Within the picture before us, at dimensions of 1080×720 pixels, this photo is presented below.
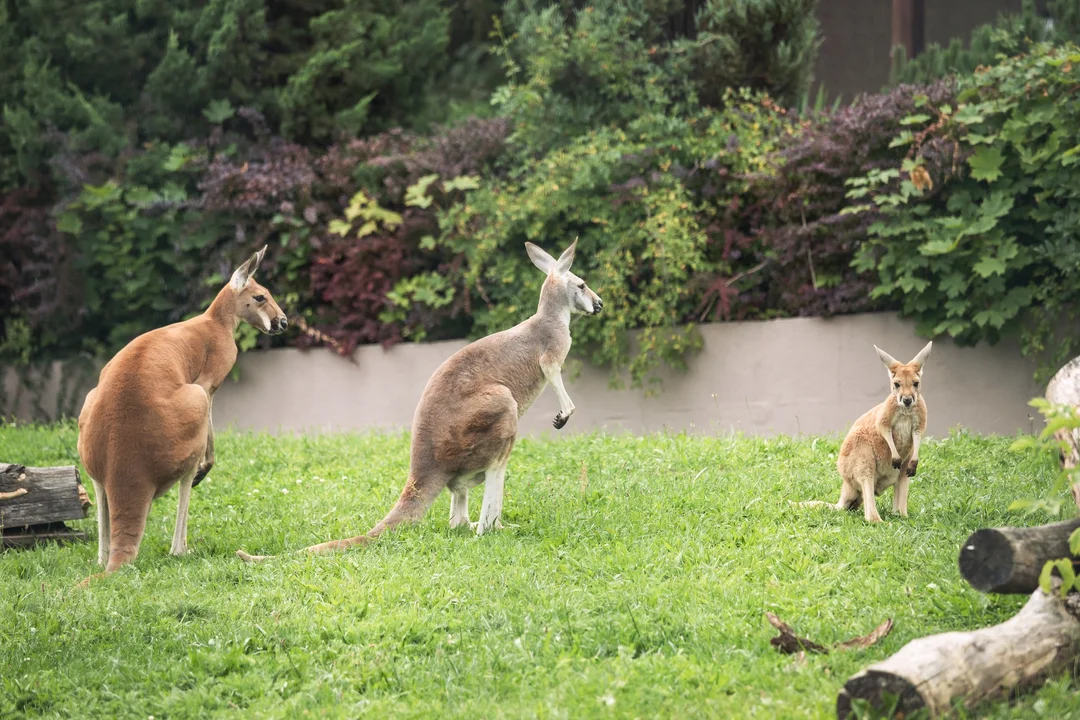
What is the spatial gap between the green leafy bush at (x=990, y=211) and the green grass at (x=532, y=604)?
1.82 meters

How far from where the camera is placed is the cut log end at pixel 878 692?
4082 mm

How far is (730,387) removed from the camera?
11.4m

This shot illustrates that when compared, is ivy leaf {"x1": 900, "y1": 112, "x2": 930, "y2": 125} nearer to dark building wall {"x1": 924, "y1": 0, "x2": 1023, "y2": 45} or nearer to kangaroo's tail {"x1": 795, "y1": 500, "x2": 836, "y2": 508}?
kangaroo's tail {"x1": 795, "y1": 500, "x2": 836, "y2": 508}

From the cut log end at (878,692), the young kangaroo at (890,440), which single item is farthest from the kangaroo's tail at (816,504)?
the cut log end at (878,692)

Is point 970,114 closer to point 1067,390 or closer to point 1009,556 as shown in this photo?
point 1067,390

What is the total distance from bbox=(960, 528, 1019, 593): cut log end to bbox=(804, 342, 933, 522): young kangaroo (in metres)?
1.75

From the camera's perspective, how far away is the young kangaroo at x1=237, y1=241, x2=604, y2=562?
7.03 metres

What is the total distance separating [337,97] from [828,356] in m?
7.09

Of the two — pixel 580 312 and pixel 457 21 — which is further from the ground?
pixel 457 21

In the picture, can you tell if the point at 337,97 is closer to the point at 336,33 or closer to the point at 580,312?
the point at 336,33

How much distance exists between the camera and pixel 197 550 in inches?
293

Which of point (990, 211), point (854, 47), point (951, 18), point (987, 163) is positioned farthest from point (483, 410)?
point (951, 18)

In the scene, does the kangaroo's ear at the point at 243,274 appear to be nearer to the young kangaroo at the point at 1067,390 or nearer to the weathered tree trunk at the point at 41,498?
the weathered tree trunk at the point at 41,498

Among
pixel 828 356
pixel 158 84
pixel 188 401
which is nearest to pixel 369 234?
pixel 158 84
